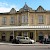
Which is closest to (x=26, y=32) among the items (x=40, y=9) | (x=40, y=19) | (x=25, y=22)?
(x=25, y=22)

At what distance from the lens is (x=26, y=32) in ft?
153

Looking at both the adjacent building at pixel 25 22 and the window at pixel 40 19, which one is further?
the window at pixel 40 19

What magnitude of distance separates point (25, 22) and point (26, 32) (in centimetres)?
262

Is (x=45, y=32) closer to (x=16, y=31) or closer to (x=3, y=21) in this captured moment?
(x=16, y=31)

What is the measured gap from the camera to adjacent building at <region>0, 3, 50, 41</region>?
151 ft

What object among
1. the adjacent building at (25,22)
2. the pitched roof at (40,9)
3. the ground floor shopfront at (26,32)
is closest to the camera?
the ground floor shopfront at (26,32)

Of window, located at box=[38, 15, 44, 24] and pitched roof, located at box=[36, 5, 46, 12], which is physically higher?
pitched roof, located at box=[36, 5, 46, 12]

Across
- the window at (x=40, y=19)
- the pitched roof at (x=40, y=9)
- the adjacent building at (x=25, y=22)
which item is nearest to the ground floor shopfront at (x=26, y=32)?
the adjacent building at (x=25, y=22)

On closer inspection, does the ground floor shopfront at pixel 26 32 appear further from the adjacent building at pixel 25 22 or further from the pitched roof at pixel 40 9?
the pitched roof at pixel 40 9

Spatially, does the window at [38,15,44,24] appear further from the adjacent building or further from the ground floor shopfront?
the ground floor shopfront

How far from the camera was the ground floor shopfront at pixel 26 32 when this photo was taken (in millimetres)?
44125

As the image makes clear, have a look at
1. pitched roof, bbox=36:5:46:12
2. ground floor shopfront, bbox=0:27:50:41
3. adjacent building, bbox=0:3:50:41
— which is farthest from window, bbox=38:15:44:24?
ground floor shopfront, bbox=0:27:50:41

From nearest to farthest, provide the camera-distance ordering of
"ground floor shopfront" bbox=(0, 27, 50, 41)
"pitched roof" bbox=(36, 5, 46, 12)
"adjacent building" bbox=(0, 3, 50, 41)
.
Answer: "ground floor shopfront" bbox=(0, 27, 50, 41) → "adjacent building" bbox=(0, 3, 50, 41) → "pitched roof" bbox=(36, 5, 46, 12)

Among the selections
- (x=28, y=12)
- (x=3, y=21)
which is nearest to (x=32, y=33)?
(x=28, y=12)
